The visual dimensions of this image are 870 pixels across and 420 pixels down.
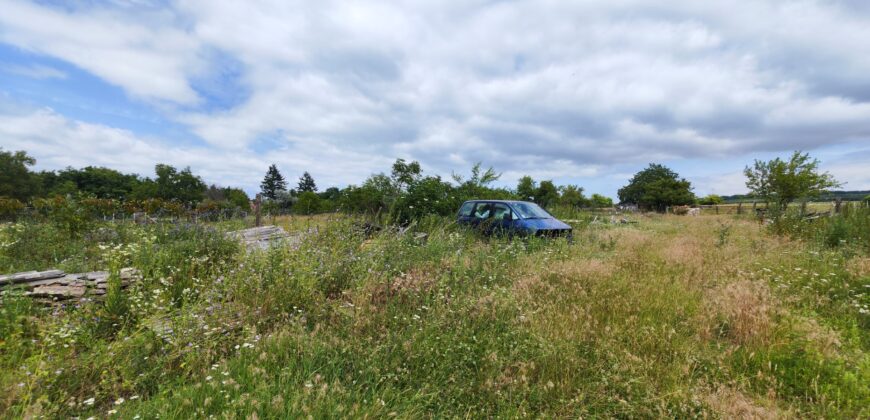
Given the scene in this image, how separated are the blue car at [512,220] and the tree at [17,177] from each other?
50955 millimetres

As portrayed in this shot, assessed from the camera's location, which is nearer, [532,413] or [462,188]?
[532,413]

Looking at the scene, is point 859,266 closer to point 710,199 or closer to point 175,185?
point 175,185

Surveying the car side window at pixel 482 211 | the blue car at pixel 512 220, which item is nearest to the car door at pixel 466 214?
the blue car at pixel 512 220

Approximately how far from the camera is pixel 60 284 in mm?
4000

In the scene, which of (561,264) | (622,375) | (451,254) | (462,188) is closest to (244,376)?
(622,375)

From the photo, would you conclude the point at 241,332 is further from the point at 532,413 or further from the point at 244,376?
the point at 532,413

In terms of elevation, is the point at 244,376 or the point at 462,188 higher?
the point at 462,188

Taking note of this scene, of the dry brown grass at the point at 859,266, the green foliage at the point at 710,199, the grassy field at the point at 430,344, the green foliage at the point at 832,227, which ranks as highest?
the green foliage at the point at 710,199

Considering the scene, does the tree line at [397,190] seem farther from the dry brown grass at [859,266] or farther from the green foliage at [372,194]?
the dry brown grass at [859,266]

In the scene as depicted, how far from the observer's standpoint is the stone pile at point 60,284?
374 centimetres

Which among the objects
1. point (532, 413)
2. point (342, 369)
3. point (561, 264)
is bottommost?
point (532, 413)

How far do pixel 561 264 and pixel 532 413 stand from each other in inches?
126

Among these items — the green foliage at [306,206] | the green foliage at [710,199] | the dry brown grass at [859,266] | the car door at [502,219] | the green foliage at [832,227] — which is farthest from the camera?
the green foliage at [710,199]

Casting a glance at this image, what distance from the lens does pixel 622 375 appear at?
2.66 meters
